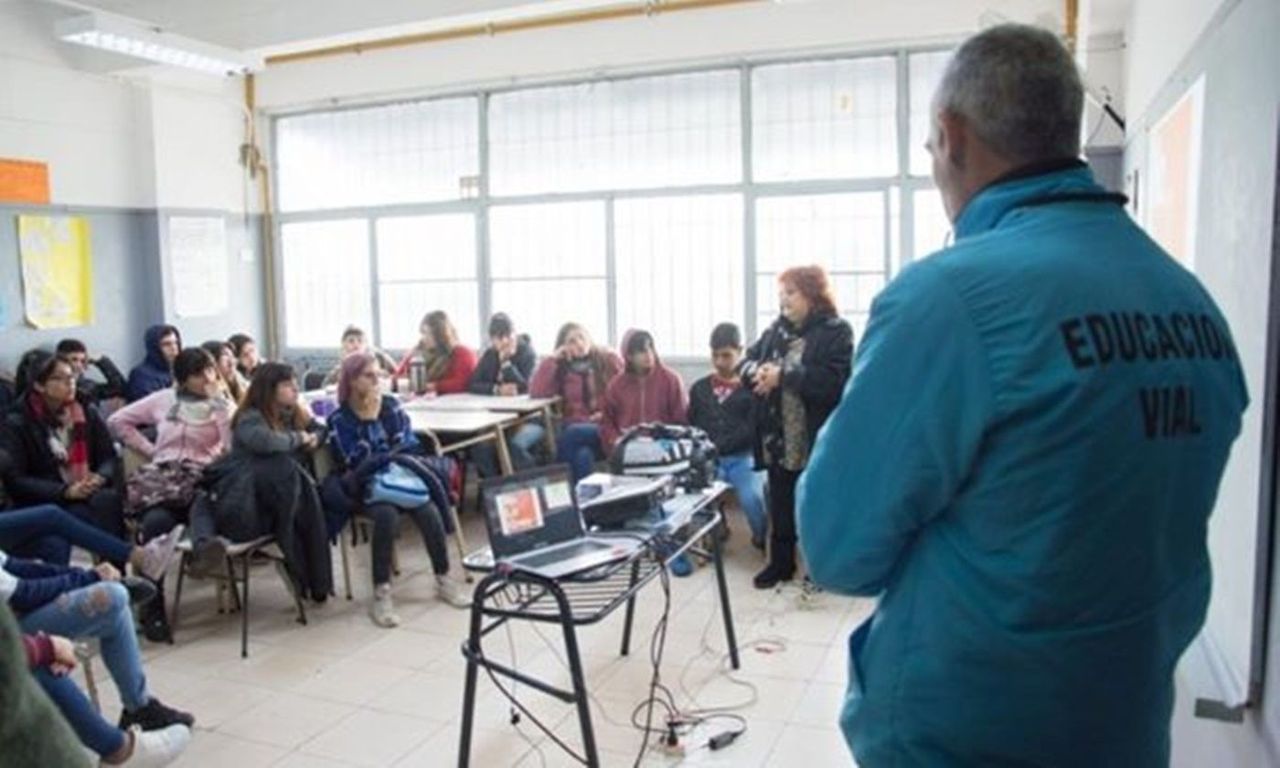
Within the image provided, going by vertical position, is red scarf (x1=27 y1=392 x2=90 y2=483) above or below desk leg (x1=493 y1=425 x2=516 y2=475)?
above

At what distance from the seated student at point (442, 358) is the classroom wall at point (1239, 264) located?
5.12 meters

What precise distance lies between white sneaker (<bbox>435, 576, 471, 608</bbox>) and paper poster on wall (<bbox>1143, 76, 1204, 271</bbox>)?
9.84 feet

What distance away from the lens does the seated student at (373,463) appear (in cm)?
418

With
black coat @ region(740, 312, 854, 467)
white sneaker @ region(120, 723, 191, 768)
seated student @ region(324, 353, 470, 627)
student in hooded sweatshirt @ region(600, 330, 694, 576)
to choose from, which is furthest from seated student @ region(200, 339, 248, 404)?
black coat @ region(740, 312, 854, 467)

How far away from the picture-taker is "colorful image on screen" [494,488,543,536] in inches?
102

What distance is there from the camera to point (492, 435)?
5395 millimetres

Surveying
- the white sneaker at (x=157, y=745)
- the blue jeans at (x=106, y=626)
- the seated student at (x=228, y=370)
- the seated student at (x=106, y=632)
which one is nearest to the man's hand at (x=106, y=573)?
the seated student at (x=106, y=632)

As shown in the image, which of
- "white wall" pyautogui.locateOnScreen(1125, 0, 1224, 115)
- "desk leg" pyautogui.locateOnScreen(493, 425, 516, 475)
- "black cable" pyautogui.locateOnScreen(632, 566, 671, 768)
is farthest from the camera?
"desk leg" pyautogui.locateOnScreen(493, 425, 516, 475)

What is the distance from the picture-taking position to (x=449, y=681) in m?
3.42

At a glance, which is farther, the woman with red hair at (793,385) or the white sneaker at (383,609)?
the woman with red hair at (793,385)

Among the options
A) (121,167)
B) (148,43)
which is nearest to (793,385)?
(148,43)

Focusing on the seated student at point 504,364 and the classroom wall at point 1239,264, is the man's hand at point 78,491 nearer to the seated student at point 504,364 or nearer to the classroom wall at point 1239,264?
the seated student at point 504,364

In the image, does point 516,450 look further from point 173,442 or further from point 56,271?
point 56,271

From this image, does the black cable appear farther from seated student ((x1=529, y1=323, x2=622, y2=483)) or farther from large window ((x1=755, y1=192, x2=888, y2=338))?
large window ((x1=755, y1=192, x2=888, y2=338))
